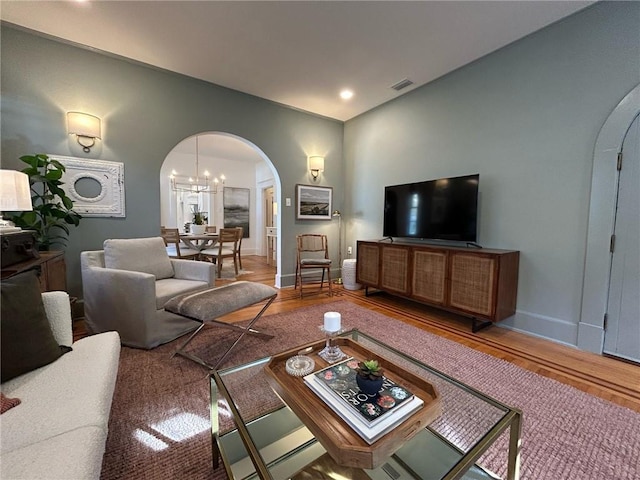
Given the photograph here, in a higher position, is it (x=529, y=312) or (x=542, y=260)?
(x=542, y=260)

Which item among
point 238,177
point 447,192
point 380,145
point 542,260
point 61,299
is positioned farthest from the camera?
point 238,177

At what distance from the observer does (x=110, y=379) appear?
1.07m

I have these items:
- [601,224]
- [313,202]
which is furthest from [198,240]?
[601,224]

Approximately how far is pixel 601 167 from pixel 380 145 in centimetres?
240

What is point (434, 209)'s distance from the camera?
9.86 feet

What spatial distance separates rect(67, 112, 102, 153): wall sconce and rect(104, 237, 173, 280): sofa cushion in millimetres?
1107

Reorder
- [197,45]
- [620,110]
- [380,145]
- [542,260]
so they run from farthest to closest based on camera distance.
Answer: [380,145] < [197,45] < [542,260] < [620,110]

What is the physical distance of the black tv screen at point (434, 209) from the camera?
2.72 m

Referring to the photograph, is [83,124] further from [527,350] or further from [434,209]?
[527,350]

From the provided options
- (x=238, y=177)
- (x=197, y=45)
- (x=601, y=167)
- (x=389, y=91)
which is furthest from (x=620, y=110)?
(x=238, y=177)

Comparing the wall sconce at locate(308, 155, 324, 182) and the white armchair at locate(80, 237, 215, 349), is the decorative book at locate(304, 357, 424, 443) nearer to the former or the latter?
the white armchair at locate(80, 237, 215, 349)

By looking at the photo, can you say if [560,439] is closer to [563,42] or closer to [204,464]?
[204,464]

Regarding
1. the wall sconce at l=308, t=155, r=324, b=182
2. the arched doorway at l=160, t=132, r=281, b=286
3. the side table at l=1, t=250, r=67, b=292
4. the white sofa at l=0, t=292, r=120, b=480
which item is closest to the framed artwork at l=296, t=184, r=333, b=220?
the wall sconce at l=308, t=155, r=324, b=182

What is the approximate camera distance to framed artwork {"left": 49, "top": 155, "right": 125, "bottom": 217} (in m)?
2.65
